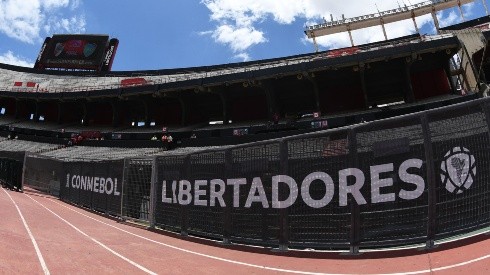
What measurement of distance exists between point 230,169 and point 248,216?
43.2 inches

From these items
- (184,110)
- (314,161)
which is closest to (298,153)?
(314,161)

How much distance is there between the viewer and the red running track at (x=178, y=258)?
17.4ft

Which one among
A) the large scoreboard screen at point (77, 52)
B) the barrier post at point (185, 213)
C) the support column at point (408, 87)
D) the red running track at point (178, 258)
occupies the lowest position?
the red running track at point (178, 258)

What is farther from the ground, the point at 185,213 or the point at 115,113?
the point at 115,113

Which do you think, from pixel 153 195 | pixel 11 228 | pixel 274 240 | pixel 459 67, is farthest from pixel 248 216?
pixel 459 67

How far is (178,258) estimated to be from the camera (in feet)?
23.4

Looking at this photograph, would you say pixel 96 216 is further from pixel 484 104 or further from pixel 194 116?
pixel 194 116

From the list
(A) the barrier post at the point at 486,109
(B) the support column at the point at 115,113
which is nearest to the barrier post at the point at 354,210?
(A) the barrier post at the point at 486,109

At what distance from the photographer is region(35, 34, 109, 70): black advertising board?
54125 mm

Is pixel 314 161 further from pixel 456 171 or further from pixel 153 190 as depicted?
pixel 153 190

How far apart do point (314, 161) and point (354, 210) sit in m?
1.09

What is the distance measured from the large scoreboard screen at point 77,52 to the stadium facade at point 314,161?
25599mm

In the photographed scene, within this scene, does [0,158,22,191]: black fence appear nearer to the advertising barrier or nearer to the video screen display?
the advertising barrier

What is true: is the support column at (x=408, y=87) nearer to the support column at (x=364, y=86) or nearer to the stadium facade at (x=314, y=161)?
the stadium facade at (x=314, y=161)
